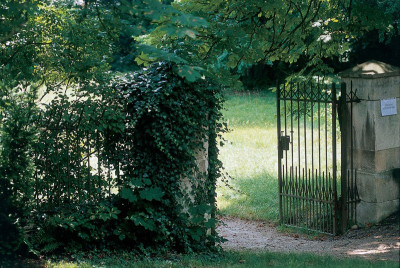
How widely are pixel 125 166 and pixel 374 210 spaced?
4356mm

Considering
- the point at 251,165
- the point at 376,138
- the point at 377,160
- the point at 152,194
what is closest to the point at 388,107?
the point at 376,138

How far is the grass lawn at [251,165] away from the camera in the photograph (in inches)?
419

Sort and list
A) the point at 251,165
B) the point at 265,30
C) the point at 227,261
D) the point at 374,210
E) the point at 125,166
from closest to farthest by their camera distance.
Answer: the point at 227,261, the point at 125,166, the point at 374,210, the point at 265,30, the point at 251,165

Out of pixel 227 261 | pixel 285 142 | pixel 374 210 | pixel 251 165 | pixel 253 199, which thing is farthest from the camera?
pixel 251 165

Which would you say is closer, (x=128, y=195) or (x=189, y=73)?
(x=189, y=73)

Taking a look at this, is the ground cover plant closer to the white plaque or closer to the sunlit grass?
the sunlit grass

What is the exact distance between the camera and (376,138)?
8.69 meters

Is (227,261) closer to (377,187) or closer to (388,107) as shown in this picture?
(377,187)

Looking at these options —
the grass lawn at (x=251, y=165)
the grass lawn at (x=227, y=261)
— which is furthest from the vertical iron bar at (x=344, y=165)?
the grass lawn at (x=227, y=261)

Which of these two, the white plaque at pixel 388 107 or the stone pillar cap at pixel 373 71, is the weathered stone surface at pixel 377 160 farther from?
the stone pillar cap at pixel 373 71

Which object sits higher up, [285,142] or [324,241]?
[285,142]

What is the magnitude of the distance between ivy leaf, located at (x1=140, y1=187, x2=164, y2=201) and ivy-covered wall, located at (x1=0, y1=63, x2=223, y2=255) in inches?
0.5

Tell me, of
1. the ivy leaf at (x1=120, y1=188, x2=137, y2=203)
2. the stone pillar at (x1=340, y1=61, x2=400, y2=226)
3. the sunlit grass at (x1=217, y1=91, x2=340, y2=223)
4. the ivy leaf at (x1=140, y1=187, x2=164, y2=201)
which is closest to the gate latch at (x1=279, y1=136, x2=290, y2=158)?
the sunlit grass at (x1=217, y1=91, x2=340, y2=223)

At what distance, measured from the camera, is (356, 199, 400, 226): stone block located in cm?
877
